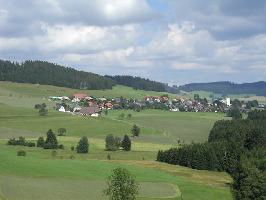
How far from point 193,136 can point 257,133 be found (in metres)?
36.6

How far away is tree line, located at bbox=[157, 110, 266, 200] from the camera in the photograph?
84450mm

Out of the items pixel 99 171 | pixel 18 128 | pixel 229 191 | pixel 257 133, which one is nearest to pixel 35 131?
pixel 18 128

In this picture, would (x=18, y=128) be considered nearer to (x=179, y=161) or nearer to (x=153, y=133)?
(x=153, y=133)

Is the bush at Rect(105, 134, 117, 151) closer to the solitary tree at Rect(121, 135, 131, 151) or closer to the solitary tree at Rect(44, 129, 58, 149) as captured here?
the solitary tree at Rect(121, 135, 131, 151)

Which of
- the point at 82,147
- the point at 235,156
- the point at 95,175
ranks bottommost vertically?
the point at 95,175

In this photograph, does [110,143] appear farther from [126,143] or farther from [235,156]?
[235,156]

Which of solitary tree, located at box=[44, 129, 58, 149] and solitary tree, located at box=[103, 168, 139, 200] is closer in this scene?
solitary tree, located at box=[103, 168, 139, 200]

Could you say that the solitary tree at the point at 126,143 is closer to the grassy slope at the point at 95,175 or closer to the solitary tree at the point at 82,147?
the solitary tree at the point at 82,147

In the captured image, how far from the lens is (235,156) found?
133 metres

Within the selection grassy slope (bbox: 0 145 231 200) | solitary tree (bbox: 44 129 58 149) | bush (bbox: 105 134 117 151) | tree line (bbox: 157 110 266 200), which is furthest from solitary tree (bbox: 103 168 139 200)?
bush (bbox: 105 134 117 151)

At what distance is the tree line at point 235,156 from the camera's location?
84450mm

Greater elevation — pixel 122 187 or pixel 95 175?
pixel 122 187

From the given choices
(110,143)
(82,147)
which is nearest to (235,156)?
(110,143)

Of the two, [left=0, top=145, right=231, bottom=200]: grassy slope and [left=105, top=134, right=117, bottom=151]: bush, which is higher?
[left=105, top=134, right=117, bottom=151]: bush
